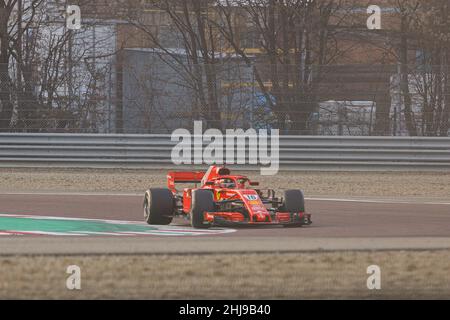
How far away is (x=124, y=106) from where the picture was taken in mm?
23547

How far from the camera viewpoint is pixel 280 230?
46.8ft

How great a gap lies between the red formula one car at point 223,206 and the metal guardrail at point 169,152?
861 centimetres

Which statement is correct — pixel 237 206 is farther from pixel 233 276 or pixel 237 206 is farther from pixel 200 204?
pixel 233 276

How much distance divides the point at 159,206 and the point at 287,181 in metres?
7.57

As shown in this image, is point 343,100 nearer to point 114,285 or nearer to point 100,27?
point 100,27

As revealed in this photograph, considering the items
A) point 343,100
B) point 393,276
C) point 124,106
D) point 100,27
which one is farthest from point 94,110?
point 393,276

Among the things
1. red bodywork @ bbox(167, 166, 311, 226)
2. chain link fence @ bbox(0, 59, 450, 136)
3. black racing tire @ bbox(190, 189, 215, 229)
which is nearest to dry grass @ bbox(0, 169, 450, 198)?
chain link fence @ bbox(0, 59, 450, 136)

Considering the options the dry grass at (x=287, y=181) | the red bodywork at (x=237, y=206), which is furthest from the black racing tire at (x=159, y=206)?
the dry grass at (x=287, y=181)

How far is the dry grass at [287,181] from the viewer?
20438 mm

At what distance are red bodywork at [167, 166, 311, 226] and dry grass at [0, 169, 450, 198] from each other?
5166 millimetres

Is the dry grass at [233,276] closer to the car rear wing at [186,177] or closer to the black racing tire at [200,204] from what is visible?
the black racing tire at [200,204]

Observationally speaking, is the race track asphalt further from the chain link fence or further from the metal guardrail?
the chain link fence

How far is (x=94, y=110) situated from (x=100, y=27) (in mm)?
3244

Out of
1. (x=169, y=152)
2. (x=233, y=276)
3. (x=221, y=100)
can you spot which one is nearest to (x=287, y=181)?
(x=221, y=100)
